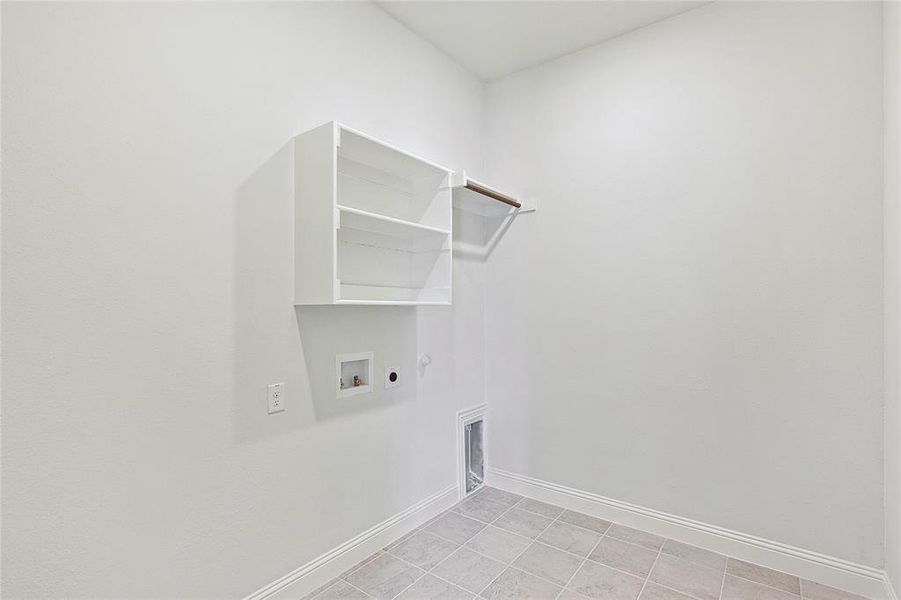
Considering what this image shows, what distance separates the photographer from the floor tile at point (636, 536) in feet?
7.42

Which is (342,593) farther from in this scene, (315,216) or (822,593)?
(822,593)

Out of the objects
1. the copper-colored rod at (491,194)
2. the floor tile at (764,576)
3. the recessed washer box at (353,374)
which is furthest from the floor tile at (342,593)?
the copper-colored rod at (491,194)

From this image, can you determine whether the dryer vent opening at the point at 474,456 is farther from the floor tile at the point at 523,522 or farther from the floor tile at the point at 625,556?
the floor tile at the point at 625,556

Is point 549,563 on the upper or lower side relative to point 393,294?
lower

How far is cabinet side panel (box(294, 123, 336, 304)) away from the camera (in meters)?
1.73

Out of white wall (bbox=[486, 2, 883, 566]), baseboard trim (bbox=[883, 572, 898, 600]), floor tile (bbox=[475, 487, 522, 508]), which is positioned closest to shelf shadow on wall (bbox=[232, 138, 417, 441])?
floor tile (bbox=[475, 487, 522, 508])

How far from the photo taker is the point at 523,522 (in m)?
2.48

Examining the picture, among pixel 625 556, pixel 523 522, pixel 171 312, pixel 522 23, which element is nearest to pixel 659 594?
pixel 625 556

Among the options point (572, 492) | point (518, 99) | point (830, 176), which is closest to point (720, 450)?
point (572, 492)

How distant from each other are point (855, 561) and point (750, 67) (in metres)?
2.21

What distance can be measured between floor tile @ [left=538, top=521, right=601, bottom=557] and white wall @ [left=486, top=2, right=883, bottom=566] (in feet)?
0.91

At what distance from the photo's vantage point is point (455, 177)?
2320mm

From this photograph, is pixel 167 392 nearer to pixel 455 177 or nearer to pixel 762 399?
pixel 455 177

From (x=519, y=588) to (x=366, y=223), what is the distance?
5.54 feet
